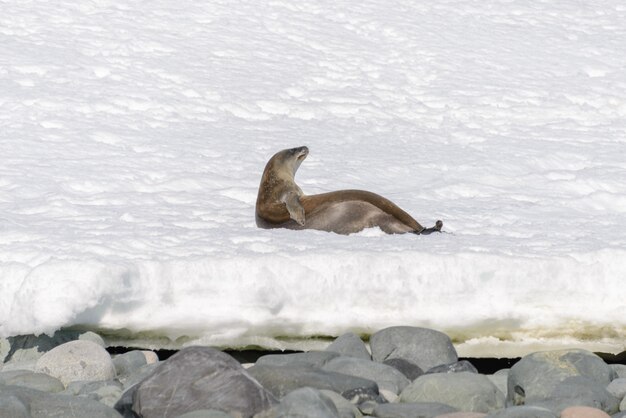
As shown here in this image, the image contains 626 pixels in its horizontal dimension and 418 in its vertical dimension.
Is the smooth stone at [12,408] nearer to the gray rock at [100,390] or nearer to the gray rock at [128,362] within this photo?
the gray rock at [100,390]

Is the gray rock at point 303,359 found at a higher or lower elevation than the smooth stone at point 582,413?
lower

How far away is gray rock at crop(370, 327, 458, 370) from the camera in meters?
4.82

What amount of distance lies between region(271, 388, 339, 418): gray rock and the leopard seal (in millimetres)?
2876

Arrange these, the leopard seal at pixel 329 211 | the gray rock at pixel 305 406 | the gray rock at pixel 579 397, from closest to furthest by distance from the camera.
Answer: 1. the gray rock at pixel 305 406
2. the gray rock at pixel 579 397
3. the leopard seal at pixel 329 211

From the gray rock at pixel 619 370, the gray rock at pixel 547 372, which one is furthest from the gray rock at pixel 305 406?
the gray rock at pixel 619 370

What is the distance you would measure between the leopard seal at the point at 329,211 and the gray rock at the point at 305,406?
2.88 metres

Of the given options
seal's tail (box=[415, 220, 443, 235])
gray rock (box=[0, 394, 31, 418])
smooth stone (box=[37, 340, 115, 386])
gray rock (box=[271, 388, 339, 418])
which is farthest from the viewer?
seal's tail (box=[415, 220, 443, 235])

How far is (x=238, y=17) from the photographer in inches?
512

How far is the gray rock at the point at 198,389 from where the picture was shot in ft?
12.5

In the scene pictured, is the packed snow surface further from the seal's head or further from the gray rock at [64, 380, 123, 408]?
the gray rock at [64, 380, 123, 408]

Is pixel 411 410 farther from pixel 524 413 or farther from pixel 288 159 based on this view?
pixel 288 159

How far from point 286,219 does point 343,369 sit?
2.42 m

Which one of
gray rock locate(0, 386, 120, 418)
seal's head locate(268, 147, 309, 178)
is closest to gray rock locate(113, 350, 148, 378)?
gray rock locate(0, 386, 120, 418)

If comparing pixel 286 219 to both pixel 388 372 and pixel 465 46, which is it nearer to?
pixel 388 372
